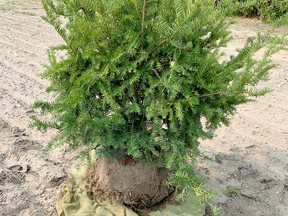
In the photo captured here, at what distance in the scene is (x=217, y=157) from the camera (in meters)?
3.60

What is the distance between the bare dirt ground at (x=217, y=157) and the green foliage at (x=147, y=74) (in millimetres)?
507

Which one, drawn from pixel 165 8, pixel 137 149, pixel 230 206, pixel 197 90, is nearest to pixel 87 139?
pixel 137 149

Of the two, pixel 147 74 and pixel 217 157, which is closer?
pixel 147 74

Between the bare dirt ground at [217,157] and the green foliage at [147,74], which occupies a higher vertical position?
the green foliage at [147,74]

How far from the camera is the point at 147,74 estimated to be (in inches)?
85.3

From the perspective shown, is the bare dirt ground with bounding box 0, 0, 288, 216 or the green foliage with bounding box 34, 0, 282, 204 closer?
the green foliage with bounding box 34, 0, 282, 204

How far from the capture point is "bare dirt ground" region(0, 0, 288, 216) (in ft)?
9.84

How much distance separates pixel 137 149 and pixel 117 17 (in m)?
0.73

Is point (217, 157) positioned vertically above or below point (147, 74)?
below

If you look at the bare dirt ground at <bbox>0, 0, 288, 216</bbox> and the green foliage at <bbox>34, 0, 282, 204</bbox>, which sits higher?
the green foliage at <bbox>34, 0, 282, 204</bbox>

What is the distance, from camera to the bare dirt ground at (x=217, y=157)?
118 inches

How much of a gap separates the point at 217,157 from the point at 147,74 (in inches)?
66.4

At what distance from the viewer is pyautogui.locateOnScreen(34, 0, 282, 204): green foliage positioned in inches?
81.1

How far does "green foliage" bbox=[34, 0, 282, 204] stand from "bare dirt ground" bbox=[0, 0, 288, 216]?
0.51 m
